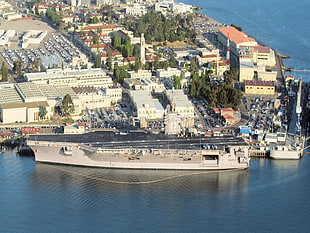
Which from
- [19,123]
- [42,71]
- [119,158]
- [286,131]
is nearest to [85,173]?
[119,158]

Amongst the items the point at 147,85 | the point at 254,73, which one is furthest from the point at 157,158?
the point at 254,73

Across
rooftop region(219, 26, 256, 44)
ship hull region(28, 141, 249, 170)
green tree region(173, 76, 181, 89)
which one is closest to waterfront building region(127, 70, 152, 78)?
green tree region(173, 76, 181, 89)

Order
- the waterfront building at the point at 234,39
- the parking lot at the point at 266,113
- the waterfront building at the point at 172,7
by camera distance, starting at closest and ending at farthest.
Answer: the parking lot at the point at 266,113 → the waterfront building at the point at 234,39 → the waterfront building at the point at 172,7

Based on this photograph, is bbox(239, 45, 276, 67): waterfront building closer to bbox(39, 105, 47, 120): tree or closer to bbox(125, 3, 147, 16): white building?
bbox(39, 105, 47, 120): tree

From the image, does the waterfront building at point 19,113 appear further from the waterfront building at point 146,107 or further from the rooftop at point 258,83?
the rooftop at point 258,83

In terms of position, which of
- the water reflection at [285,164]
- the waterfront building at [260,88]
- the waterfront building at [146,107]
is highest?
the waterfront building at [260,88]

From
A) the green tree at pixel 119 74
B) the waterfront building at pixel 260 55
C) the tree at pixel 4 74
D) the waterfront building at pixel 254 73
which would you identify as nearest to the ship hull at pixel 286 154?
the waterfront building at pixel 254 73

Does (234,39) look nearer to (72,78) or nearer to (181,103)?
(72,78)
